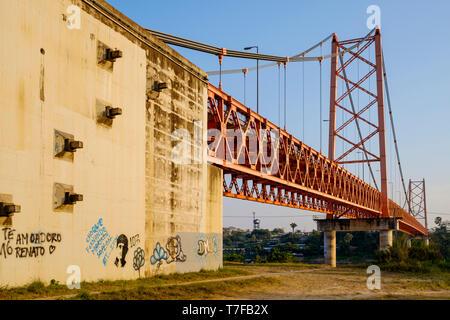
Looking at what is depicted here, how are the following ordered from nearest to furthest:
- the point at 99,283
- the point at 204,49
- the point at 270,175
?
the point at 99,283
the point at 204,49
the point at 270,175

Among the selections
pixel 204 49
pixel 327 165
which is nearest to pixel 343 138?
pixel 327 165

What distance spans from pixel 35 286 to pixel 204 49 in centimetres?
2290

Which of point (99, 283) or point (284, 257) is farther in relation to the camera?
point (284, 257)

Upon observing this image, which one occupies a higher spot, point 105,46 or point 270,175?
point 105,46

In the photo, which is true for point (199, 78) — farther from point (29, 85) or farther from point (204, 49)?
point (29, 85)

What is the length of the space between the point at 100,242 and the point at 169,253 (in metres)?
5.95

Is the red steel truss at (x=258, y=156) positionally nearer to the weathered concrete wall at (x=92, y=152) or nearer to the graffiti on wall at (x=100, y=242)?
the weathered concrete wall at (x=92, y=152)

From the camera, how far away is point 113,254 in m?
21.5

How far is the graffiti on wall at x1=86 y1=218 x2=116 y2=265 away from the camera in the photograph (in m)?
20.1

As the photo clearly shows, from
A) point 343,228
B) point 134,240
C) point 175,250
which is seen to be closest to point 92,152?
point 134,240

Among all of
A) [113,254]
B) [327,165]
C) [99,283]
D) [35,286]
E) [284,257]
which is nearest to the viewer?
[35,286]

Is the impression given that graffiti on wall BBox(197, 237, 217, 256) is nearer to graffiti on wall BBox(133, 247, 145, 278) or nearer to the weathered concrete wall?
the weathered concrete wall

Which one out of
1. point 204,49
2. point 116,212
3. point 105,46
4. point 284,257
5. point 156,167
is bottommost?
point 284,257
